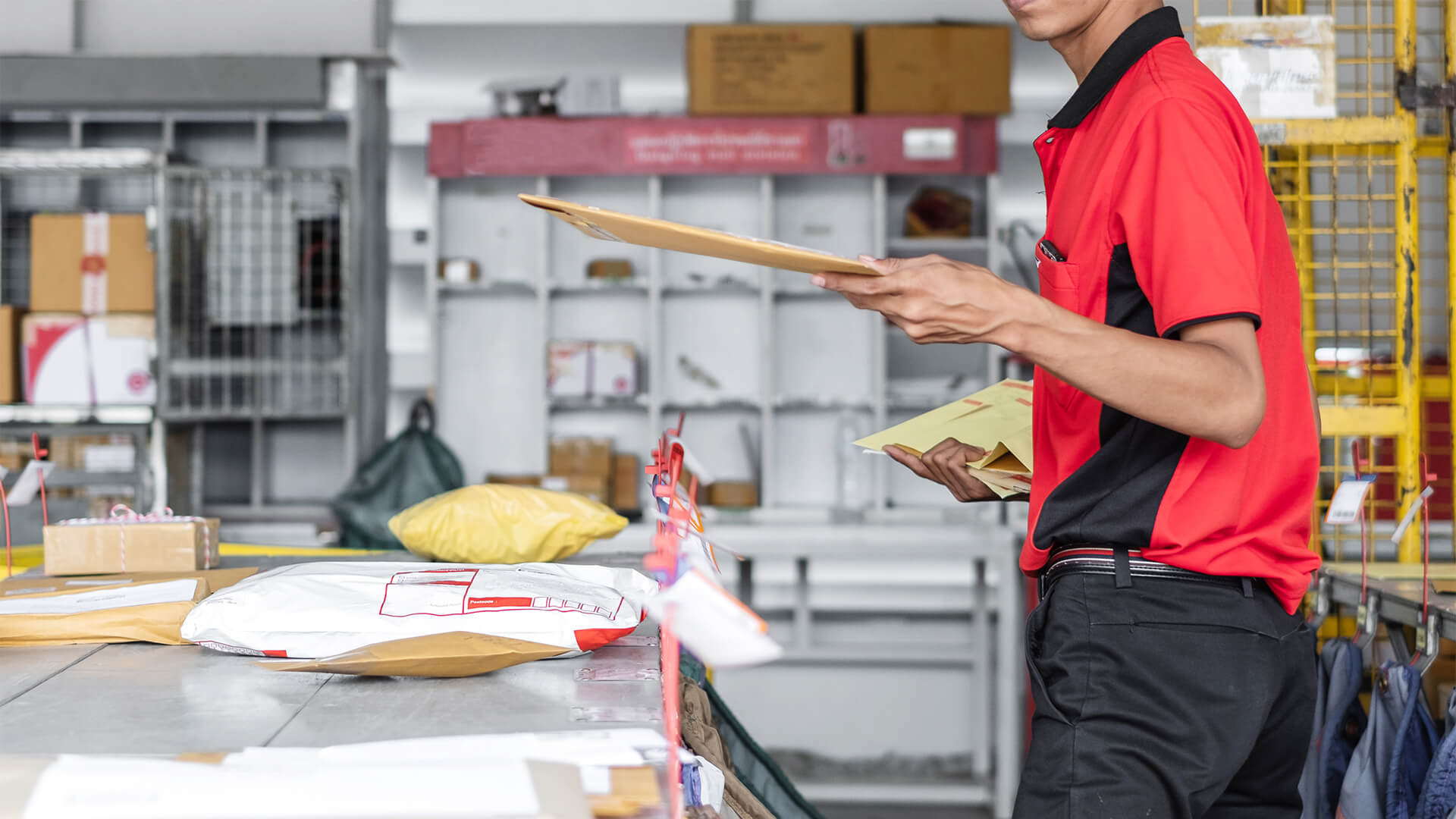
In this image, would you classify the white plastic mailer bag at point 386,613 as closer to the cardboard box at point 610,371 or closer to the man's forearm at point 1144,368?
the man's forearm at point 1144,368

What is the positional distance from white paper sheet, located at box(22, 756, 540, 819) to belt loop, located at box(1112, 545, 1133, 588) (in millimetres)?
617

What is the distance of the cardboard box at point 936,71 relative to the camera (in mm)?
4004

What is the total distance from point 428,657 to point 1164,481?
0.70 m

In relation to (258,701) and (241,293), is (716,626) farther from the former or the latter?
(241,293)

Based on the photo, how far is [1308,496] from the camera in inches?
42.2

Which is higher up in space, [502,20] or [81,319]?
[502,20]

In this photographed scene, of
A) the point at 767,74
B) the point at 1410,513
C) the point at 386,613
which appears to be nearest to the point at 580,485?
the point at 767,74

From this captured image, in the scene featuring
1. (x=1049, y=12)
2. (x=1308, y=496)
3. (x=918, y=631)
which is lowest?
(x=918, y=631)

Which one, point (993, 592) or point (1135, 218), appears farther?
point (993, 592)

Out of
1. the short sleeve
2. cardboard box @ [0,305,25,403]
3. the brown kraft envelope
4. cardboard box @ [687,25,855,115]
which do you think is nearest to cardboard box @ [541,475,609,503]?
cardboard box @ [687,25,855,115]

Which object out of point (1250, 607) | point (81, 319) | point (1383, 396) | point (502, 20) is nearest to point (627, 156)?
point (502, 20)

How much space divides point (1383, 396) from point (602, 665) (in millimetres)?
1895

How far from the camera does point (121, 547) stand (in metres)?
1.45

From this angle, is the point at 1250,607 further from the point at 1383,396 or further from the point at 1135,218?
the point at 1383,396
